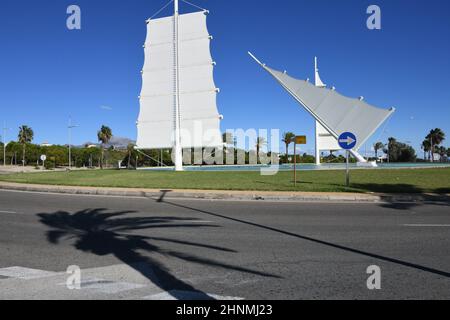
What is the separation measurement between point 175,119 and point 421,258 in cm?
4184

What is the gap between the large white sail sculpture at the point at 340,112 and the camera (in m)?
46.7

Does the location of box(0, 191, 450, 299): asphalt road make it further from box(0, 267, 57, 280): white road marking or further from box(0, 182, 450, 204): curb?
box(0, 182, 450, 204): curb

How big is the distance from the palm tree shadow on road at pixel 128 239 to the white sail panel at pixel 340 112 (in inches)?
1562

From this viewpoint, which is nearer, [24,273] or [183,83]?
[24,273]

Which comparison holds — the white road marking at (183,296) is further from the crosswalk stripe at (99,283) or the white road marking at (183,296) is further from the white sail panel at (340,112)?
the white sail panel at (340,112)

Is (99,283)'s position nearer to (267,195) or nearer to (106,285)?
(106,285)

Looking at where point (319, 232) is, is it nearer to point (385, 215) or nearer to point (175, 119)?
point (385, 215)

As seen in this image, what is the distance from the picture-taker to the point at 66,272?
18.2 feet

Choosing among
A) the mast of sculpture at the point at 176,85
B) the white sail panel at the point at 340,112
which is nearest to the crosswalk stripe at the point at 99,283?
the mast of sculpture at the point at 176,85

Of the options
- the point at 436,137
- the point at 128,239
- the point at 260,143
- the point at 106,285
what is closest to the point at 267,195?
the point at 128,239

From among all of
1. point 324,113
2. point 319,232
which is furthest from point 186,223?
point 324,113

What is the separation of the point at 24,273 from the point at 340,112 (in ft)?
153

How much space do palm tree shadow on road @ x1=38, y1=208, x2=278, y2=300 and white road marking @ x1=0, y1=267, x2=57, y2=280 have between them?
1150mm

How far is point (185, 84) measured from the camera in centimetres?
4872
